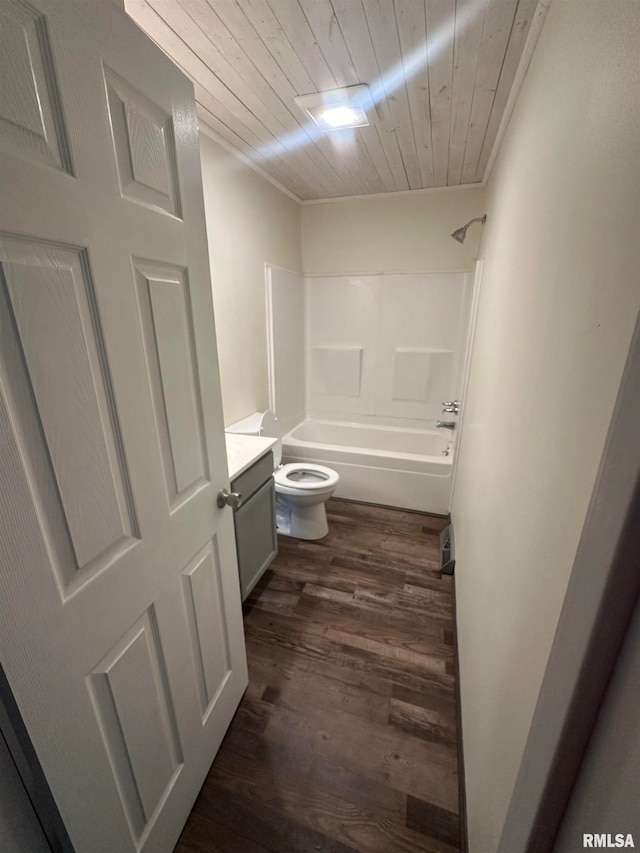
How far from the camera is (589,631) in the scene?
1.49 ft

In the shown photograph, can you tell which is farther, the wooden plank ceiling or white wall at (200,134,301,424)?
white wall at (200,134,301,424)

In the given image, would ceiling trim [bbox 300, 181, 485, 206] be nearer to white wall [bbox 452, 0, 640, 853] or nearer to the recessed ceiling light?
the recessed ceiling light

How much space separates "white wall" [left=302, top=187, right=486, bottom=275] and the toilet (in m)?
1.67

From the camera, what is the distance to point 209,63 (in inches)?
52.6

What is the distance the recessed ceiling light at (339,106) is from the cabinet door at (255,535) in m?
1.80

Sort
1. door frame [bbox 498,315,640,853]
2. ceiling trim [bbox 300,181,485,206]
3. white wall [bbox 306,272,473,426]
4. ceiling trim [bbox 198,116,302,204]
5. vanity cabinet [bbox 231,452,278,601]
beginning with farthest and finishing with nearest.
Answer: white wall [bbox 306,272,473,426] → ceiling trim [bbox 300,181,485,206] → ceiling trim [bbox 198,116,302,204] → vanity cabinet [bbox 231,452,278,601] → door frame [bbox 498,315,640,853]

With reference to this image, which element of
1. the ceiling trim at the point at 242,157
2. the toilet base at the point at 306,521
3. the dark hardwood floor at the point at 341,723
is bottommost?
the dark hardwood floor at the point at 341,723

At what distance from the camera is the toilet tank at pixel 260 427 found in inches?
88.1

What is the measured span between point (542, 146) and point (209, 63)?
1291mm

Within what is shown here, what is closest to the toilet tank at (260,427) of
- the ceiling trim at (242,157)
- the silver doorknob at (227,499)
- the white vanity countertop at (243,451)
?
the white vanity countertop at (243,451)

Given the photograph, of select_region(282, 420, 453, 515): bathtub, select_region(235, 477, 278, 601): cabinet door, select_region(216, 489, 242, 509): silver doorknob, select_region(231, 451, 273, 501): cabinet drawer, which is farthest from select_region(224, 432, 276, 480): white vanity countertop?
select_region(282, 420, 453, 515): bathtub

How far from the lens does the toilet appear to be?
224 cm

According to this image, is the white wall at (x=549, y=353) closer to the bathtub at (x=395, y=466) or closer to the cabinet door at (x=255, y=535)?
the cabinet door at (x=255, y=535)

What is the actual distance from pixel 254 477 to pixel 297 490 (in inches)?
23.6
